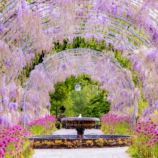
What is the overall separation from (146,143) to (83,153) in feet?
8.16

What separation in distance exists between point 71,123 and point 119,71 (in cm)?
443

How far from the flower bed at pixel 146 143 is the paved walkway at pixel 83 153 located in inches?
16.4

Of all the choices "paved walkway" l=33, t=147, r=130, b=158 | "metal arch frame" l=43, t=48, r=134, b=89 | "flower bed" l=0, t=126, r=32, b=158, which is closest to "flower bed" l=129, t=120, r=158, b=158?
"paved walkway" l=33, t=147, r=130, b=158

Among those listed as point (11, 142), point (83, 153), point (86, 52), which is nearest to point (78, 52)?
point (86, 52)

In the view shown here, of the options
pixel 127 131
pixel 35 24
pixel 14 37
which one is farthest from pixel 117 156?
pixel 127 131

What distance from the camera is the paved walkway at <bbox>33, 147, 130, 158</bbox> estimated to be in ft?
35.4

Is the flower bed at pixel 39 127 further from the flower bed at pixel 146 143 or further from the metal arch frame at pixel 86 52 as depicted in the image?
the flower bed at pixel 146 143

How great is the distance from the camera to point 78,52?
18922 millimetres

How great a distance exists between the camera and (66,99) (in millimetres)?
26281

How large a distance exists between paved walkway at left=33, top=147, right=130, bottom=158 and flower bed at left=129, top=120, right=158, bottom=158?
417 millimetres

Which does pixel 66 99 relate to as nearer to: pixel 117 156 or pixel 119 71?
pixel 119 71

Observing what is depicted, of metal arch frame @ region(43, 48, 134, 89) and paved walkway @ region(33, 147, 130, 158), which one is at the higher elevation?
metal arch frame @ region(43, 48, 134, 89)

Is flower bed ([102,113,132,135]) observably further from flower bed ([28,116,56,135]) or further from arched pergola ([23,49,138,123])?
flower bed ([28,116,56,135])

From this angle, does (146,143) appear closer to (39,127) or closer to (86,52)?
(39,127)
